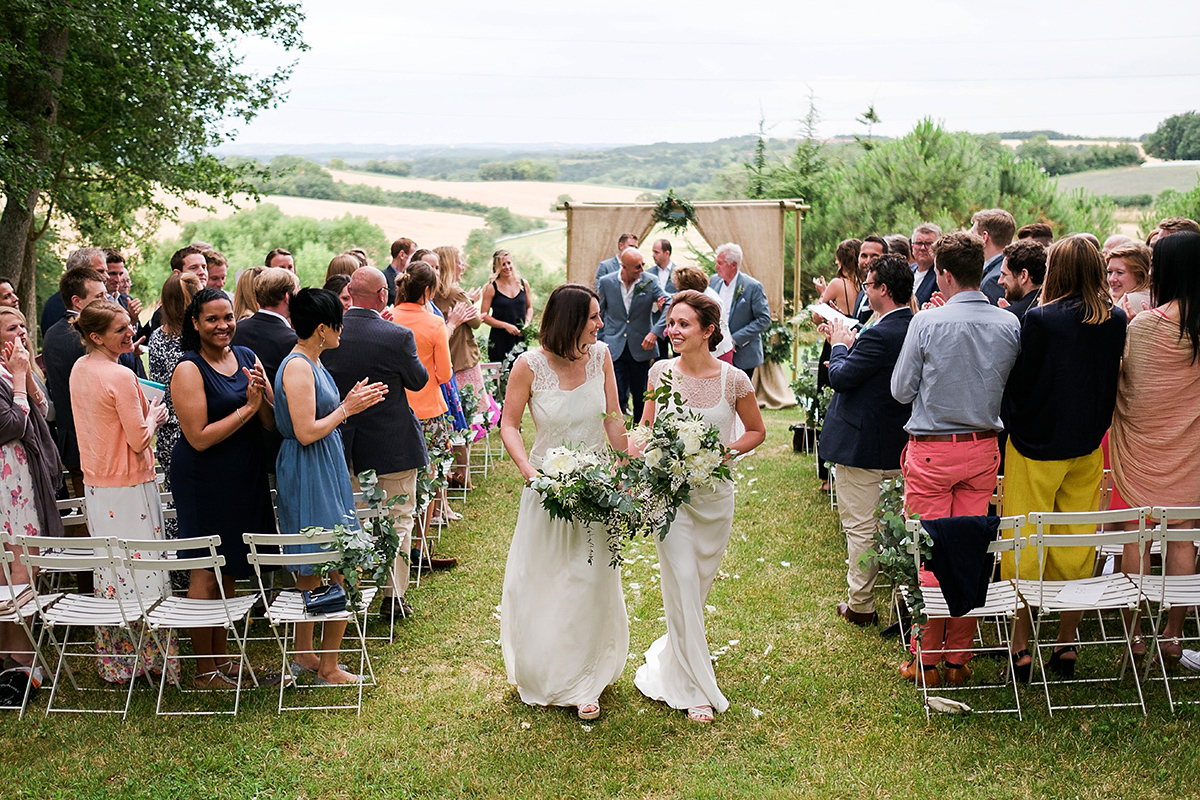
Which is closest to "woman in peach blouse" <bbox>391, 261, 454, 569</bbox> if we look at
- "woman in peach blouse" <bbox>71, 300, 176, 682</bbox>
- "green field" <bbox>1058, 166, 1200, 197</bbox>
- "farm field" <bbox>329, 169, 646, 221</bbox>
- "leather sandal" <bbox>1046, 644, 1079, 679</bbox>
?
"woman in peach blouse" <bbox>71, 300, 176, 682</bbox>

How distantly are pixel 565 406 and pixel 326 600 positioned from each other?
156 cm

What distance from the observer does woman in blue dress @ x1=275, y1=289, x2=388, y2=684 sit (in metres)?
4.67

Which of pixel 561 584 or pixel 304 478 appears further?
pixel 304 478

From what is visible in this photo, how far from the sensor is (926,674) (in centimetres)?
490

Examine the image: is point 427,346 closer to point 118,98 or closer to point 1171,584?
point 1171,584

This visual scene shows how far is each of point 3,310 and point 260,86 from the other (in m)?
7.23

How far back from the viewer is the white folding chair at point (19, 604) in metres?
4.56

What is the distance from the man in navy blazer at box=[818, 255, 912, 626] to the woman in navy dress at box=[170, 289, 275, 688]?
3.26m

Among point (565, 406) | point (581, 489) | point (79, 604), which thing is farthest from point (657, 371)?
point (79, 604)

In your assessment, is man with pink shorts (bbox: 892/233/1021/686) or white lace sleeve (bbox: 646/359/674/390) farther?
white lace sleeve (bbox: 646/359/674/390)

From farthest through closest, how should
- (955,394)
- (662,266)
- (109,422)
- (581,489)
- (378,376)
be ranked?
(662,266) < (378,376) < (109,422) < (955,394) < (581,489)

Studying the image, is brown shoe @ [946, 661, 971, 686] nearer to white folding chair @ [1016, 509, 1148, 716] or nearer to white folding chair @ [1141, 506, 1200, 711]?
white folding chair @ [1016, 509, 1148, 716]

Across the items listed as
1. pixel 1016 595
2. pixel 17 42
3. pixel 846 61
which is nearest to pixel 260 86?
pixel 17 42

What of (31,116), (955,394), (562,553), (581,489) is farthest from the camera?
(31,116)
